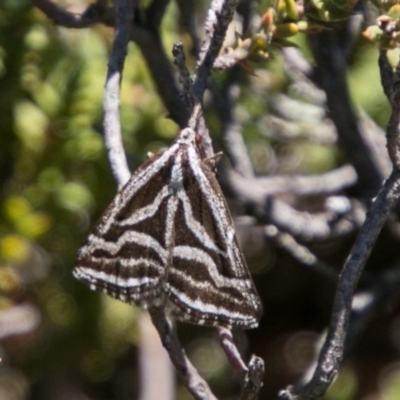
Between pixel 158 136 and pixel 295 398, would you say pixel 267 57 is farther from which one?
pixel 158 136

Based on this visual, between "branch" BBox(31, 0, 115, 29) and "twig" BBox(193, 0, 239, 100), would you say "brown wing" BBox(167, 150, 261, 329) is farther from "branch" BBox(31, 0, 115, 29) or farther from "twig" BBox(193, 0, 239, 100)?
"branch" BBox(31, 0, 115, 29)

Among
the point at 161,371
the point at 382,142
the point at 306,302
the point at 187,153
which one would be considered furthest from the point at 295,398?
the point at 306,302

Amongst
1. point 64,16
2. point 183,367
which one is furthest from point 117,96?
point 183,367

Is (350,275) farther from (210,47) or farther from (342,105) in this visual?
(342,105)

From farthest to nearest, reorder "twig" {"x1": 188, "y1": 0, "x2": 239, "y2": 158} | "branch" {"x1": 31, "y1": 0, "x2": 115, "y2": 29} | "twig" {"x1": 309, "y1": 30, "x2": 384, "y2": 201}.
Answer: "twig" {"x1": 309, "y1": 30, "x2": 384, "y2": 201} → "branch" {"x1": 31, "y1": 0, "x2": 115, "y2": 29} → "twig" {"x1": 188, "y1": 0, "x2": 239, "y2": 158}

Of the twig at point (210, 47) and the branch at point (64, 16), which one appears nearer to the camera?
the twig at point (210, 47)

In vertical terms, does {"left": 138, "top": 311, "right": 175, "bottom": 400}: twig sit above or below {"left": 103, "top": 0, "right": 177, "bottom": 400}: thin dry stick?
below

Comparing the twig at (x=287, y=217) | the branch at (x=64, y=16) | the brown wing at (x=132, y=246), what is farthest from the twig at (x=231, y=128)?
the brown wing at (x=132, y=246)

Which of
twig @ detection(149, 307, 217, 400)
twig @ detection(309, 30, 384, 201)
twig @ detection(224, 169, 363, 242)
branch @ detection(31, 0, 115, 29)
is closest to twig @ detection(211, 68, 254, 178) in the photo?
twig @ detection(224, 169, 363, 242)

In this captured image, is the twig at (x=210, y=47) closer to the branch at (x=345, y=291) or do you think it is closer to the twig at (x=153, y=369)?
the branch at (x=345, y=291)
